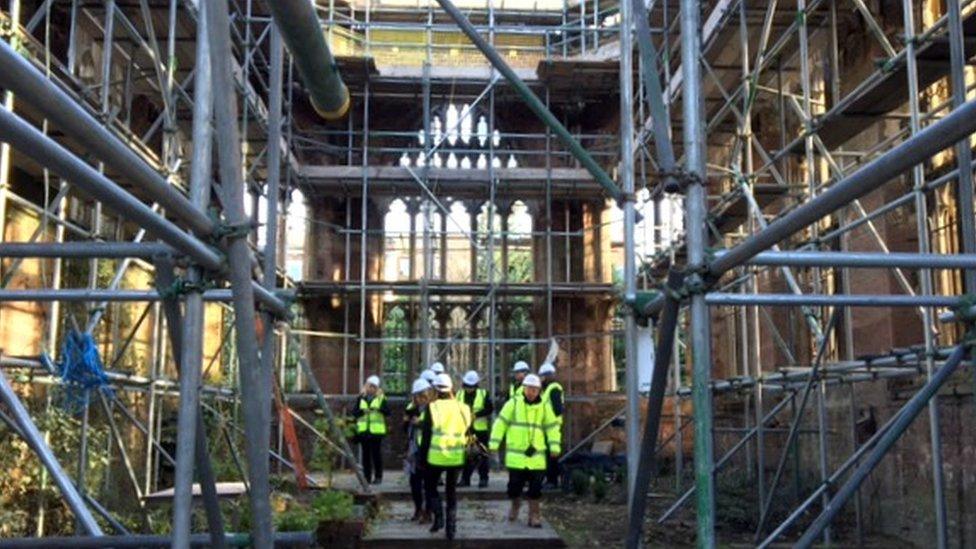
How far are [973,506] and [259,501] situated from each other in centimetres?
706

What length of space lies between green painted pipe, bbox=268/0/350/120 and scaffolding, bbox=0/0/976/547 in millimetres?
152

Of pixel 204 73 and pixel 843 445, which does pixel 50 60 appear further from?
pixel 843 445

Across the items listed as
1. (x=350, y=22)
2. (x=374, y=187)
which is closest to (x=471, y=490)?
(x=374, y=187)

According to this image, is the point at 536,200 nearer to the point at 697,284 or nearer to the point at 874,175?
the point at 697,284

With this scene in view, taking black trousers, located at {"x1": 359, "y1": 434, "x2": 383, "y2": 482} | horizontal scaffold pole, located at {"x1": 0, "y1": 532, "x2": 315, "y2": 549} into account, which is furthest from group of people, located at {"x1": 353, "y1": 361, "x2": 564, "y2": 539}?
horizontal scaffold pole, located at {"x1": 0, "y1": 532, "x2": 315, "y2": 549}

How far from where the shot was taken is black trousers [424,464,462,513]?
9523mm

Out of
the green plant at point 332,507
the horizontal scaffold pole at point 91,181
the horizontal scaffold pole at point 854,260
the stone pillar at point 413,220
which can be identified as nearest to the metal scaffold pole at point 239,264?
the horizontal scaffold pole at point 91,181

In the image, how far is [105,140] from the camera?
7.16 feet

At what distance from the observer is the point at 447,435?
954cm

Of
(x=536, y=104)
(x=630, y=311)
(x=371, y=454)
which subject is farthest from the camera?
(x=371, y=454)

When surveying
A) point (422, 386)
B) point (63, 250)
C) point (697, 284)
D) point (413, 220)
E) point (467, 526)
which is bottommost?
point (467, 526)

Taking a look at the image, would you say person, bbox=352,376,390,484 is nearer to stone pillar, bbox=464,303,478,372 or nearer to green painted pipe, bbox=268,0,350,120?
stone pillar, bbox=464,303,478,372

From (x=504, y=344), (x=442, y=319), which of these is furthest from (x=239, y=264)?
(x=442, y=319)

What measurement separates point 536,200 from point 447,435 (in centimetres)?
1322
